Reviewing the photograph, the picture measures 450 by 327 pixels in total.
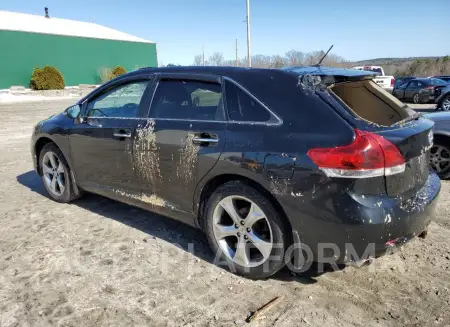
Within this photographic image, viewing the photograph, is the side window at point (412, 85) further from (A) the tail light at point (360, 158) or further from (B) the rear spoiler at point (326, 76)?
(A) the tail light at point (360, 158)

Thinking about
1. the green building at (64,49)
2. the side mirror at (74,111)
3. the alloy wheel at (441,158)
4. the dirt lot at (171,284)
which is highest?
the green building at (64,49)

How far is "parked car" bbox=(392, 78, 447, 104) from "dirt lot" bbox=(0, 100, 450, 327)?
576 inches

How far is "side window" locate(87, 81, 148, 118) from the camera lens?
12.4 ft

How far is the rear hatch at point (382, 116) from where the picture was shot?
8.48ft

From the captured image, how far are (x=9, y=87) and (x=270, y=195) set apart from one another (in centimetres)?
3289

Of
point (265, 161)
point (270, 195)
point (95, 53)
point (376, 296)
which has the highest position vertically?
point (95, 53)

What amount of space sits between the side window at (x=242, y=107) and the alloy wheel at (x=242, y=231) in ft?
2.00

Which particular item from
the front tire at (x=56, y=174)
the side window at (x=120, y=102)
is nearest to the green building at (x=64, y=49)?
the front tire at (x=56, y=174)

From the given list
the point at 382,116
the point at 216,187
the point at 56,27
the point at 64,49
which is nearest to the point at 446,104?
the point at 382,116

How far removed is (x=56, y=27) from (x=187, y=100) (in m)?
39.0

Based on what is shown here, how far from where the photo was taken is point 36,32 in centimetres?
3197

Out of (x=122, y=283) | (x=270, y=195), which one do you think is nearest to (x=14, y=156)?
(x=122, y=283)

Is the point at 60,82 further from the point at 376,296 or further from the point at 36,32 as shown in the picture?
the point at 376,296

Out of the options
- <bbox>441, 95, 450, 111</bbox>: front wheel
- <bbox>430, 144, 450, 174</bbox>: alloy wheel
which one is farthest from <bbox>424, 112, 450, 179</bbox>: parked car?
<bbox>441, 95, 450, 111</bbox>: front wheel
